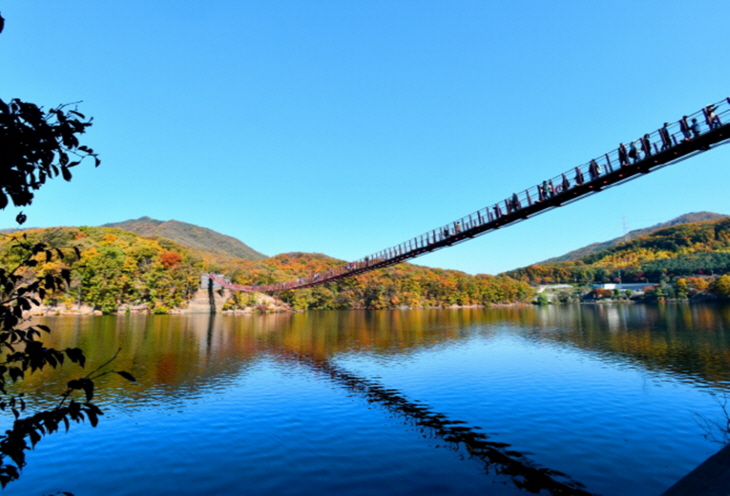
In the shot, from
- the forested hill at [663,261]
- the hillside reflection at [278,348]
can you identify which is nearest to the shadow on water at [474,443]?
the hillside reflection at [278,348]

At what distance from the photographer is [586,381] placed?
1967cm

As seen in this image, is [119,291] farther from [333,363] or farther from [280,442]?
[280,442]

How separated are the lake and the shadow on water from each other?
0.20 feet

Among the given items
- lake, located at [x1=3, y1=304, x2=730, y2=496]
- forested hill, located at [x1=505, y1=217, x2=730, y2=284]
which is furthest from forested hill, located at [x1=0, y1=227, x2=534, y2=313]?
forested hill, located at [x1=505, y1=217, x2=730, y2=284]

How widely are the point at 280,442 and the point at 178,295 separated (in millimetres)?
71592

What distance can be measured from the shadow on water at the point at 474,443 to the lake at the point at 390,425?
61 millimetres

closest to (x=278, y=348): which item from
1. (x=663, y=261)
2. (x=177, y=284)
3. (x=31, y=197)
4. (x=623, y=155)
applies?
(x=623, y=155)

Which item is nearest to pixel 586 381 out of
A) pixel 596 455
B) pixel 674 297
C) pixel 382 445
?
pixel 596 455

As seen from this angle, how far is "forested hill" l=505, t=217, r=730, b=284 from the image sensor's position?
137750 mm

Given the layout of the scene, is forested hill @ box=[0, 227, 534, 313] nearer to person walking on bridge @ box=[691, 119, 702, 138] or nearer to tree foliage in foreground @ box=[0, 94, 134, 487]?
tree foliage in foreground @ box=[0, 94, 134, 487]

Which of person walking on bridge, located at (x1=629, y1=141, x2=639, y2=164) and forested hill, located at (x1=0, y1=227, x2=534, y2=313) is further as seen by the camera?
forested hill, located at (x1=0, y1=227, x2=534, y2=313)

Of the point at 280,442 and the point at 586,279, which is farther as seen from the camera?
the point at 586,279

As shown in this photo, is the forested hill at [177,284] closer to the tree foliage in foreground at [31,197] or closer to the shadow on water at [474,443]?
the shadow on water at [474,443]

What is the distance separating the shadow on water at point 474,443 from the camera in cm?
942
